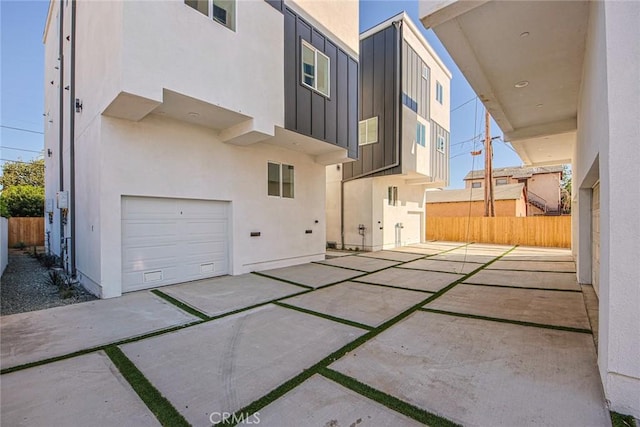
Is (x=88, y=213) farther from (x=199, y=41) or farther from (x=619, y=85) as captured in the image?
(x=619, y=85)

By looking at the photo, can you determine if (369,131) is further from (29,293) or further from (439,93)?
(29,293)

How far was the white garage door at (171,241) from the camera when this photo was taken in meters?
5.62

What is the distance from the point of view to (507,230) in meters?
15.2

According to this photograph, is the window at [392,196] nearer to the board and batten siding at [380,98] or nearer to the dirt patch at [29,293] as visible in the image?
the board and batten siding at [380,98]

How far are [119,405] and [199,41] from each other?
559 centimetres

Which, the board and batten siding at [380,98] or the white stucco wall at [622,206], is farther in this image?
the board and batten siding at [380,98]

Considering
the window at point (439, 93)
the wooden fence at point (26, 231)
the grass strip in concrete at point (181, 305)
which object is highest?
the window at point (439, 93)

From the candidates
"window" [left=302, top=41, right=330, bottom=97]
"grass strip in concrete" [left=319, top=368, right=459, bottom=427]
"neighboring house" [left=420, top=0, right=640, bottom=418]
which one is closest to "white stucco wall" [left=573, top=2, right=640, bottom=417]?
"neighboring house" [left=420, top=0, right=640, bottom=418]

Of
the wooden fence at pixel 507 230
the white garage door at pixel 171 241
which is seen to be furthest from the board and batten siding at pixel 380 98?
the white garage door at pixel 171 241

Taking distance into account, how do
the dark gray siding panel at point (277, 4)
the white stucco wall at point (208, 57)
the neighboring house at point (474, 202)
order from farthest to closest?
1. the neighboring house at point (474, 202)
2. the dark gray siding panel at point (277, 4)
3. the white stucco wall at point (208, 57)

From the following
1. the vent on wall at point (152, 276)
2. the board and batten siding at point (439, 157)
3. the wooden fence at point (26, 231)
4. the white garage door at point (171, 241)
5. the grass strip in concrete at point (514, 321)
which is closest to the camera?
the grass strip in concrete at point (514, 321)

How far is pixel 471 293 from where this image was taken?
18.5 feet

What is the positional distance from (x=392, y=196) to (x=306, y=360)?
1166 cm

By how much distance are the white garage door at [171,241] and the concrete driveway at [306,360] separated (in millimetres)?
615
